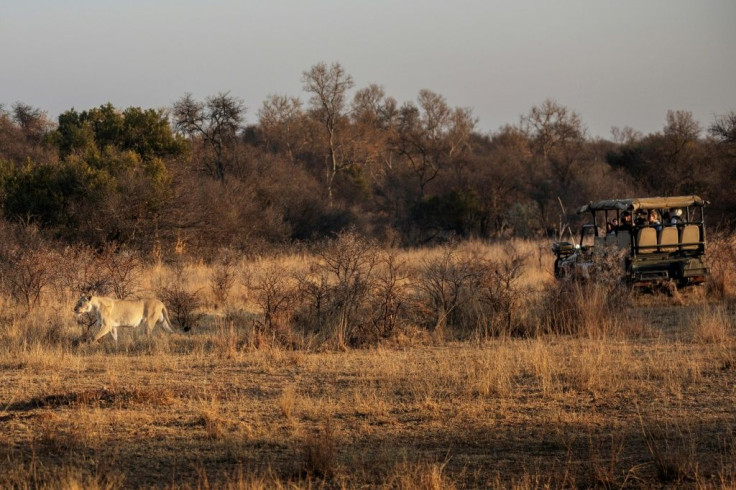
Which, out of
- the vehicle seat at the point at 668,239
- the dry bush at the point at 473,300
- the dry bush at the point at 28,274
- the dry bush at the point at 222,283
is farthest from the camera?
the dry bush at the point at 222,283

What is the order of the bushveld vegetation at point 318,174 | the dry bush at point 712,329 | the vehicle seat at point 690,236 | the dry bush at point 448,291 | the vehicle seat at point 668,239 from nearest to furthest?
the dry bush at point 712,329 → the dry bush at point 448,291 → the vehicle seat at point 668,239 → the vehicle seat at point 690,236 → the bushveld vegetation at point 318,174

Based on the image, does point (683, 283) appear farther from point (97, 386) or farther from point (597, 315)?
Answer: point (97, 386)

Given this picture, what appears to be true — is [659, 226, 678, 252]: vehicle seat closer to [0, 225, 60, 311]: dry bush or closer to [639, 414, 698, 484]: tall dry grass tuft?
[639, 414, 698, 484]: tall dry grass tuft

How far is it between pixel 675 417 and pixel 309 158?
42.7 metres

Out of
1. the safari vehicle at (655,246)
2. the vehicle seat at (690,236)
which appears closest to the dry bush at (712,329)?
the safari vehicle at (655,246)

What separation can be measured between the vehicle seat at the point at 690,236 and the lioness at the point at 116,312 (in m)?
9.31

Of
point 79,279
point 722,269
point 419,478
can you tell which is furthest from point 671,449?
point 79,279

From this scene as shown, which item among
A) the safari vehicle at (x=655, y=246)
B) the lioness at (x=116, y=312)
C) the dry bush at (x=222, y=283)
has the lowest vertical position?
the lioness at (x=116, y=312)

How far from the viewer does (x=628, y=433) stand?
278 inches

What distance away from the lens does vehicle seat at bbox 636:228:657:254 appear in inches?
595

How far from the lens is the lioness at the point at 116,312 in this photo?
12.4 meters

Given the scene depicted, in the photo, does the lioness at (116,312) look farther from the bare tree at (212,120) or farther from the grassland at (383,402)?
the bare tree at (212,120)

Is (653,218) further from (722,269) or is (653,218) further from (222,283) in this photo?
(222,283)

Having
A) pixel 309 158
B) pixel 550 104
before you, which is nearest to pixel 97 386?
pixel 309 158
